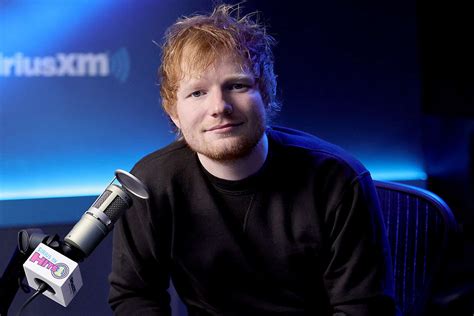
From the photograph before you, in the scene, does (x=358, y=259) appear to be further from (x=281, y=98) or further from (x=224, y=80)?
(x=281, y=98)

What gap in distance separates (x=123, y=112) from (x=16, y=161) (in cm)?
48

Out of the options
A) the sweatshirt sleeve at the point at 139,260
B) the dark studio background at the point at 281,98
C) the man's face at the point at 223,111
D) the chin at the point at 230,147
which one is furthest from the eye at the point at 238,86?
the dark studio background at the point at 281,98

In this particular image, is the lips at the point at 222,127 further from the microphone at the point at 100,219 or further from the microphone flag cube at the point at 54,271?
the microphone flag cube at the point at 54,271

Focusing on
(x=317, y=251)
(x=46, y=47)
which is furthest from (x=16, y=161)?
(x=317, y=251)

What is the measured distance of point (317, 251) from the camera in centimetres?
161

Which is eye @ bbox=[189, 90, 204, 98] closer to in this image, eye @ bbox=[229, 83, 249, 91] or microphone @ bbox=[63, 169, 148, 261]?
eye @ bbox=[229, 83, 249, 91]

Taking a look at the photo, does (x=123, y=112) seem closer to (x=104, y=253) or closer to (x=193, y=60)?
(x=104, y=253)

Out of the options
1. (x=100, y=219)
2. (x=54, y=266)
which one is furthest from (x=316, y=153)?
(x=54, y=266)

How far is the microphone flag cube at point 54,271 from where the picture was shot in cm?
119

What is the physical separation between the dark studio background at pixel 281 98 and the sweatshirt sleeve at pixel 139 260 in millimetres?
1171

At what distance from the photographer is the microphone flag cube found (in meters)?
1.19

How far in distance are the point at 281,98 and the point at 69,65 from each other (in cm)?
95

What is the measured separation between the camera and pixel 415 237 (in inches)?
73.4

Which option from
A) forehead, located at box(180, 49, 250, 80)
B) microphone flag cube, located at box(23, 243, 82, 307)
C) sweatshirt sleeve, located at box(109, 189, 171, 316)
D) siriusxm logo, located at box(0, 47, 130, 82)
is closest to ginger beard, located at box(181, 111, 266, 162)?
forehead, located at box(180, 49, 250, 80)
